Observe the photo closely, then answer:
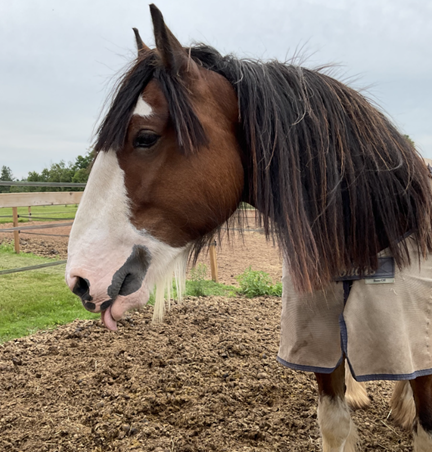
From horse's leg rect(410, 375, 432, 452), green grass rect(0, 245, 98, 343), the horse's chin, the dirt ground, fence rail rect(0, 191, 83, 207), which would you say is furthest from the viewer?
fence rail rect(0, 191, 83, 207)

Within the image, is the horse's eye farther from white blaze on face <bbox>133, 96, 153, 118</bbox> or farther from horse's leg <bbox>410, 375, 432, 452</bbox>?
horse's leg <bbox>410, 375, 432, 452</bbox>

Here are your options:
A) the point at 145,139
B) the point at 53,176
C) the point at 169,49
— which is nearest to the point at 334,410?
the point at 145,139

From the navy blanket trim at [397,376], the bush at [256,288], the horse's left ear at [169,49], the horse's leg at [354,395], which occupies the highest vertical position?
the horse's left ear at [169,49]

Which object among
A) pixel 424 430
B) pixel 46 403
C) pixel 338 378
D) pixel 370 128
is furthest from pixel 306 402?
pixel 370 128

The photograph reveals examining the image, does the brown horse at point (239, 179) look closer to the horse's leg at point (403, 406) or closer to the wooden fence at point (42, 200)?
the horse's leg at point (403, 406)

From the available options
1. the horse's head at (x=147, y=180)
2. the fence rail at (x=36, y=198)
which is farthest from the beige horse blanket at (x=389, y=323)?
the fence rail at (x=36, y=198)

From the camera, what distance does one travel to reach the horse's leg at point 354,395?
266 cm

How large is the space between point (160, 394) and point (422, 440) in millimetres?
1654

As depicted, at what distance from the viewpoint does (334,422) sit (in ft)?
6.32

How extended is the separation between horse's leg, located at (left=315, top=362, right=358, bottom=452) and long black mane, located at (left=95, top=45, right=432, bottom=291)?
745 millimetres

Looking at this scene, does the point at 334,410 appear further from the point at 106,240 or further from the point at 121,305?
the point at 106,240

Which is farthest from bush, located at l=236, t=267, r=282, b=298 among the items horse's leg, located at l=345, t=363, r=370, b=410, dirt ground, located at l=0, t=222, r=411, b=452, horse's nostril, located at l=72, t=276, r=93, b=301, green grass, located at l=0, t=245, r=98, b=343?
horse's nostril, located at l=72, t=276, r=93, b=301

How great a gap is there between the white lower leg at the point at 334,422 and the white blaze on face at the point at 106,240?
1.24 metres

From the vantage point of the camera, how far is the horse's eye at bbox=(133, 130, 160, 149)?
1282 millimetres
